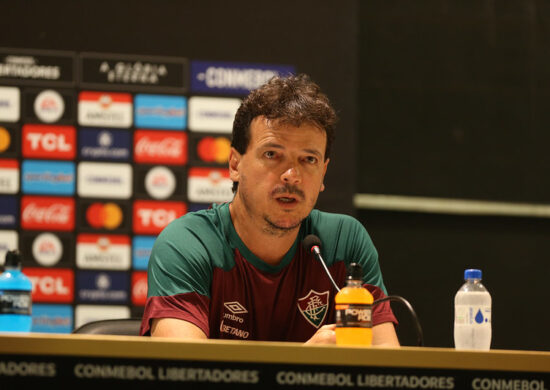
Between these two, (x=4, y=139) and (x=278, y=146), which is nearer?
(x=278, y=146)

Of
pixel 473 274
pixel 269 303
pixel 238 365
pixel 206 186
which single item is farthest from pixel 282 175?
pixel 206 186

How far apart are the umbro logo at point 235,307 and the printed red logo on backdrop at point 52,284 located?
64.0 inches

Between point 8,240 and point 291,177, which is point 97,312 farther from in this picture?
point 291,177

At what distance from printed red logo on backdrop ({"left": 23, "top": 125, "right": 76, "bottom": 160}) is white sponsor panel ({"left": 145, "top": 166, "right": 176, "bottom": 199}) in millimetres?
367

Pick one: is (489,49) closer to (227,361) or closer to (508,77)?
(508,77)

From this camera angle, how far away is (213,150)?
355 cm

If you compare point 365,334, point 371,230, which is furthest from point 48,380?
point 371,230

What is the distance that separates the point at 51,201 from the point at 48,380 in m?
2.47

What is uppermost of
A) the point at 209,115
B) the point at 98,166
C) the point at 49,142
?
the point at 209,115

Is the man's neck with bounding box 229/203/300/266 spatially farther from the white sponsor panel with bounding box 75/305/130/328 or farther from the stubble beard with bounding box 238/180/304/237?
the white sponsor panel with bounding box 75/305/130/328

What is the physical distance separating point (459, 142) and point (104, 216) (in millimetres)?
1952

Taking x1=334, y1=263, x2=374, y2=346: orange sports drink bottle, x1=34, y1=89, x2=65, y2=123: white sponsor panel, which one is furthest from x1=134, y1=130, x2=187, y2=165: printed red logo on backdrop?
x1=334, y1=263, x2=374, y2=346: orange sports drink bottle

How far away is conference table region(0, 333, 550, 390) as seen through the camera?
42.5 inches

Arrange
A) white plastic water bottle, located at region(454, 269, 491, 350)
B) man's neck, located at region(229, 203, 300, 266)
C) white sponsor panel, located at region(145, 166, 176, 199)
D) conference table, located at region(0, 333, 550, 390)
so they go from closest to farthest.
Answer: conference table, located at region(0, 333, 550, 390), white plastic water bottle, located at region(454, 269, 491, 350), man's neck, located at region(229, 203, 300, 266), white sponsor panel, located at region(145, 166, 176, 199)
